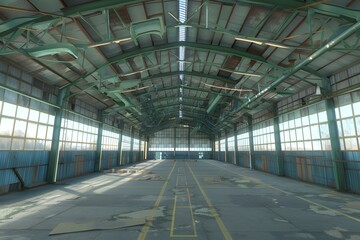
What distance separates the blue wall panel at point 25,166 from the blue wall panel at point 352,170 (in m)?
23.5

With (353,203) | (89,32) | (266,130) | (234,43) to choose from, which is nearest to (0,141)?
(89,32)

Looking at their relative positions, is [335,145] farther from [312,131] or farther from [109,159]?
[109,159]

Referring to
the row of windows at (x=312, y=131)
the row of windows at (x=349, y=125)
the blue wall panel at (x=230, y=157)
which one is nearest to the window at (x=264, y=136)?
the row of windows at (x=312, y=131)

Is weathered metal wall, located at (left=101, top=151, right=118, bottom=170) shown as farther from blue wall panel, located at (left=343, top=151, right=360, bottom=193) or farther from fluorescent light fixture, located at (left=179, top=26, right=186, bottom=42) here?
blue wall panel, located at (left=343, top=151, right=360, bottom=193)

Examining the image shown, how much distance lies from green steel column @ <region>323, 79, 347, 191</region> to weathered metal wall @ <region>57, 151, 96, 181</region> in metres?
23.4

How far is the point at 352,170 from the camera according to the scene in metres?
13.7

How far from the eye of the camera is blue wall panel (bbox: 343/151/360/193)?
13280 millimetres

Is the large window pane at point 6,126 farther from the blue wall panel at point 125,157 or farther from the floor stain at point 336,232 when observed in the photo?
the blue wall panel at point 125,157

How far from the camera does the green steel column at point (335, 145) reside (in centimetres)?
1428

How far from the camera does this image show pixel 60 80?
16.4 metres

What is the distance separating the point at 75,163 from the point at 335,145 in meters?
24.3

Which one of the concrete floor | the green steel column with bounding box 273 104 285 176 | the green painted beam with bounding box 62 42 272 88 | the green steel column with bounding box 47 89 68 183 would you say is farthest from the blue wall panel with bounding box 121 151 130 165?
the green steel column with bounding box 273 104 285 176

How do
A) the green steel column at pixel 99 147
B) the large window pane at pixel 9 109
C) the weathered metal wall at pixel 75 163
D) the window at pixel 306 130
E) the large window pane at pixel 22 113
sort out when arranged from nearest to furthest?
the large window pane at pixel 9 109
the large window pane at pixel 22 113
the window at pixel 306 130
the weathered metal wall at pixel 75 163
the green steel column at pixel 99 147

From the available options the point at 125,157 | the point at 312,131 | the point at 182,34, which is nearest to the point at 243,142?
the point at 312,131
